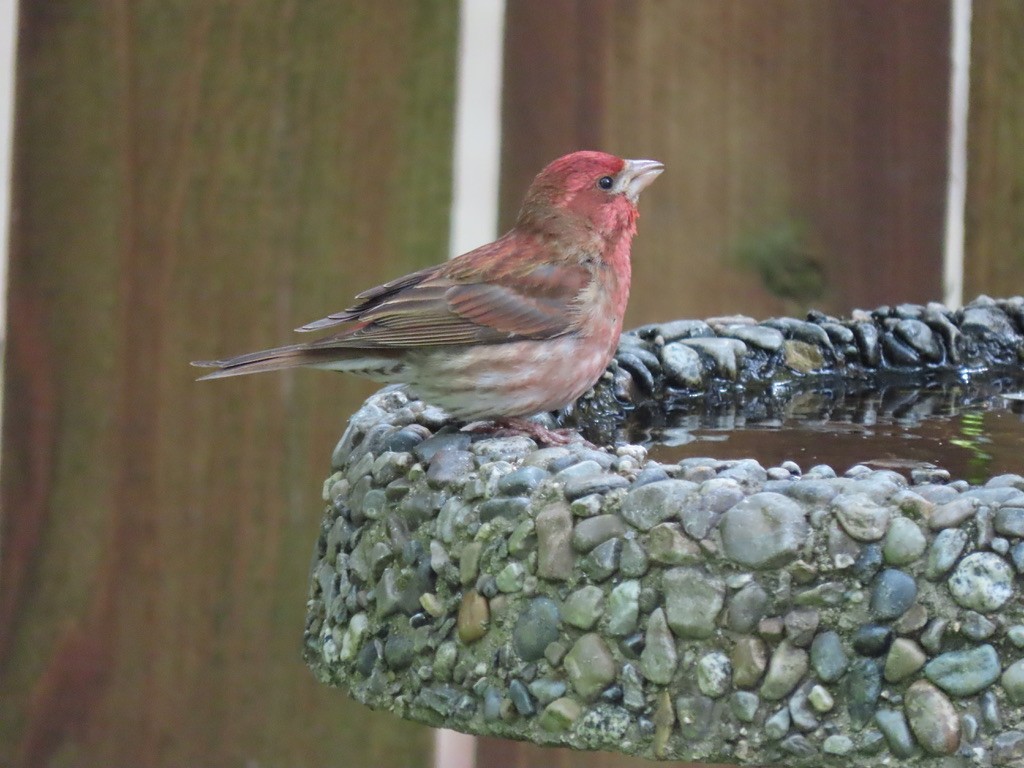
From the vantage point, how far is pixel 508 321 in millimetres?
3271

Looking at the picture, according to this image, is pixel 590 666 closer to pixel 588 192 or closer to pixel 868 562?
pixel 868 562

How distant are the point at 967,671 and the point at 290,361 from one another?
1562 millimetres

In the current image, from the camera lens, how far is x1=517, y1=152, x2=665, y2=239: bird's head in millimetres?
3541

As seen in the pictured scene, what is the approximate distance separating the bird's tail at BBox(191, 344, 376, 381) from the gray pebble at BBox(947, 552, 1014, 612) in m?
1.47

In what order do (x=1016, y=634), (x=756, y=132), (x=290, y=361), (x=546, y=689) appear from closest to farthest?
(x=1016, y=634)
(x=546, y=689)
(x=290, y=361)
(x=756, y=132)

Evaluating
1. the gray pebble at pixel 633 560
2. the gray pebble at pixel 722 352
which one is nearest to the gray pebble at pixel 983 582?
the gray pebble at pixel 633 560

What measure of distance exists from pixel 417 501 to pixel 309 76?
Answer: 161cm

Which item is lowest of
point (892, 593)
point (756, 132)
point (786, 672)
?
point (786, 672)

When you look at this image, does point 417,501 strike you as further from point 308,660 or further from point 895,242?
point 895,242

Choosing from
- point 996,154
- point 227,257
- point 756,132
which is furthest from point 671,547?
point 996,154

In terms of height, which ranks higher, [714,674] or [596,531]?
[596,531]

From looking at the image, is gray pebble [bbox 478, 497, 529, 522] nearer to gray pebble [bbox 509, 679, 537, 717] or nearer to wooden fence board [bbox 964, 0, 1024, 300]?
gray pebble [bbox 509, 679, 537, 717]

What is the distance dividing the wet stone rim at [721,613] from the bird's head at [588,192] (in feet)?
4.04

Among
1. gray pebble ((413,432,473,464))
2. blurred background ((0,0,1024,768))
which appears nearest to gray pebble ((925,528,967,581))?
gray pebble ((413,432,473,464))
